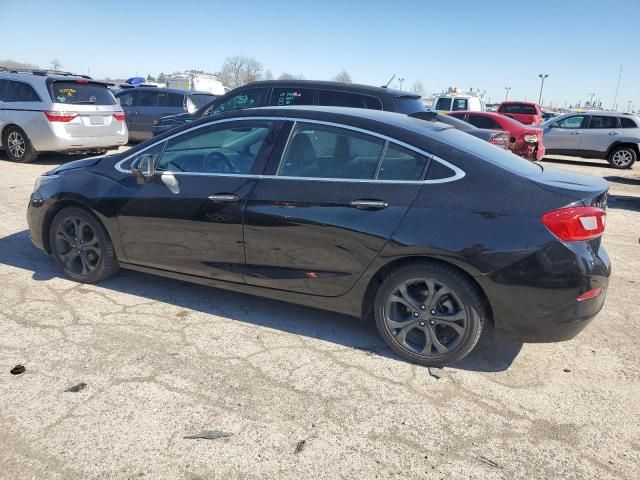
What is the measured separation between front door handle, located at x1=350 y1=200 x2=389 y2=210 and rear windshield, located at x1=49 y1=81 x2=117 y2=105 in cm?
846

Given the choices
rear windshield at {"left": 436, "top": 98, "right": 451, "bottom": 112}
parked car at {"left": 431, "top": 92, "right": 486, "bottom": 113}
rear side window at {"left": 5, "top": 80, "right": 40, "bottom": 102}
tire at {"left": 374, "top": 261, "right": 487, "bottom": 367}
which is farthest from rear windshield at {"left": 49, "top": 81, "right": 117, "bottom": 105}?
rear windshield at {"left": 436, "top": 98, "right": 451, "bottom": 112}

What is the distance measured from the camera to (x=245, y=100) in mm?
7816

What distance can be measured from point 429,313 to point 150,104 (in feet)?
41.1

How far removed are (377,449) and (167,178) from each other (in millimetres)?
2440

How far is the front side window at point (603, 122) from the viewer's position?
15086 mm

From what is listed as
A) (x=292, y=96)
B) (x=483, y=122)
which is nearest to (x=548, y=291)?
(x=292, y=96)

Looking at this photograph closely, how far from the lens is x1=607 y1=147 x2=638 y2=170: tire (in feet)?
48.7

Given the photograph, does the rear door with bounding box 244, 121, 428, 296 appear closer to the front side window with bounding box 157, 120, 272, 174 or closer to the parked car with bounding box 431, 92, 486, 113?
the front side window with bounding box 157, 120, 272, 174

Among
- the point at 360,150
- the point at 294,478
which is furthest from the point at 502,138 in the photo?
the point at 294,478

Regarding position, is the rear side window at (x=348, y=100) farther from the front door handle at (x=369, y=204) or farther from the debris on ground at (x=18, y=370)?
the debris on ground at (x=18, y=370)

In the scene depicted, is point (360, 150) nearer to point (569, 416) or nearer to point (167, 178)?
point (167, 178)

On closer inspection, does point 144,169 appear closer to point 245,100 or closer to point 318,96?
point 318,96

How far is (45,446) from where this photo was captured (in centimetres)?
243

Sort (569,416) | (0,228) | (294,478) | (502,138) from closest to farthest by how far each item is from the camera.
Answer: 1. (294,478)
2. (569,416)
3. (0,228)
4. (502,138)
